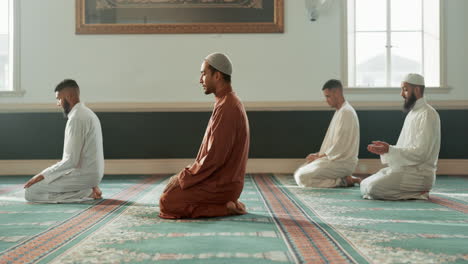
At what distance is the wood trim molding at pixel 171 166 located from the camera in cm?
699

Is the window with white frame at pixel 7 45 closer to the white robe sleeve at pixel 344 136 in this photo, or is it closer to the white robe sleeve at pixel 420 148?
the white robe sleeve at pixel 344 136

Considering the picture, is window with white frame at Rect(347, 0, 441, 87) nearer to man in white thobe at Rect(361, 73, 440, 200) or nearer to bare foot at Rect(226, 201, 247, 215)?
man in white thobe at Rect(361, 73, 440, 200)

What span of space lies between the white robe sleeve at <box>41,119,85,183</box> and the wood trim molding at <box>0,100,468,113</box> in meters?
2.84

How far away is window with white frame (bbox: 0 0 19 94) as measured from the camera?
711cm

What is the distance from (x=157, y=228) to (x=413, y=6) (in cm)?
574

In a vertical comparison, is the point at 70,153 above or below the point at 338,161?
above

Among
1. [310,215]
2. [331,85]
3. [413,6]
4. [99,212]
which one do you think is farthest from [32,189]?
[413,6]

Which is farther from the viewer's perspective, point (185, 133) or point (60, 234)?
point (185, 133)

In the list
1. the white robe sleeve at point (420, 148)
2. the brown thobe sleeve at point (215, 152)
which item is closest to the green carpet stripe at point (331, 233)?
the brown thobe sleeve at point (215, 152)

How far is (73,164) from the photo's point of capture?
4141mm

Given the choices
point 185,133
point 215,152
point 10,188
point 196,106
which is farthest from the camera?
point 185,133

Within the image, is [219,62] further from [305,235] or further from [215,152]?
[305,235]

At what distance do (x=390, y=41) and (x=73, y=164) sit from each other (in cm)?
496

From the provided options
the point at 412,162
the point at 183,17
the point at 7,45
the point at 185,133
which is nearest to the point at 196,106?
the point at 185,133
